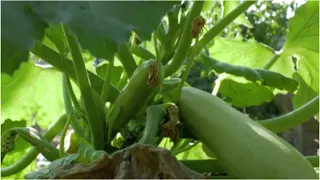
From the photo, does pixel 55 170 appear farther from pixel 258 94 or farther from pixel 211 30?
pixel 258 94

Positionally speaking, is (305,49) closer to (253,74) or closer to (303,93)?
(303,93)

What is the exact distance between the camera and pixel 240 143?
2.43ft

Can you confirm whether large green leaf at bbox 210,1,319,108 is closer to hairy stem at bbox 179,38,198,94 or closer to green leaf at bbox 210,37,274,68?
green leaf at bbox 210,37,274,68

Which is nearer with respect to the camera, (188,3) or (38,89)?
(188,3)

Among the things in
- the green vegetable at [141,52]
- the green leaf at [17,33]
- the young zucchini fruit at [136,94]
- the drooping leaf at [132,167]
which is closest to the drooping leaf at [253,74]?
the green vegetable at [141,52]

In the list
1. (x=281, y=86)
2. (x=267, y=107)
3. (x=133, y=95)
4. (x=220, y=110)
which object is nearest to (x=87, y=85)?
(x=133, y=95)

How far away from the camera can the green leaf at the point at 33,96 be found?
112cm

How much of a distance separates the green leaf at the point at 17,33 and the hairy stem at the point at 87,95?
0.17 m

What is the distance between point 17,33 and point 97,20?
7 cm

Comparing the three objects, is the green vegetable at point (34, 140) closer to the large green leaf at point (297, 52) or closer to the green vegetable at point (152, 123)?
the green vegetable at point (152, 123)

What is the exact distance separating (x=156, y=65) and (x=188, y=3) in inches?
7.3

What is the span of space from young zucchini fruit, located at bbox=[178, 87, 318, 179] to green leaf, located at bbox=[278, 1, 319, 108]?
0.41 meters

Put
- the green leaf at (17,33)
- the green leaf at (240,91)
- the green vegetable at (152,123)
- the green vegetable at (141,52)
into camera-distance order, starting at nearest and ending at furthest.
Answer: the green leaf at (17,33) < the green vegetable at (152,123) < the green vegetable at (141,52) < the green leaf at (240,91)

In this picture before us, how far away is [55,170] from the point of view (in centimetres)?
62
